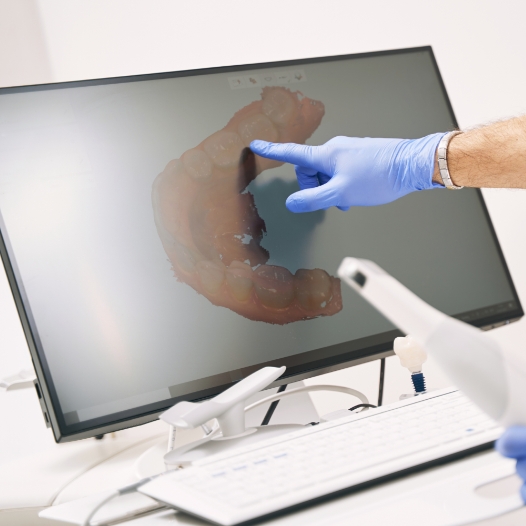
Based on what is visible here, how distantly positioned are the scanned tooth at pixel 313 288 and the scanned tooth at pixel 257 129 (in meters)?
0.22

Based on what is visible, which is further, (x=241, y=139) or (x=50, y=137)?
(x=241, y=139)

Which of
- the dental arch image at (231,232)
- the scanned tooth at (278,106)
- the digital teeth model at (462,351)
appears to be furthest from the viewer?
the scanned tooth at (278,106)

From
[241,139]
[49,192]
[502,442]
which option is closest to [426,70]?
[241,139]

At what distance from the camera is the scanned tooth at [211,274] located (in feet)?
2.68

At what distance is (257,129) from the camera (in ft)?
2.98

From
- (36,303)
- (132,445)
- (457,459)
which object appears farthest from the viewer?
(132,445)

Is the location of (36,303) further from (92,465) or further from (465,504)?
(465,504)

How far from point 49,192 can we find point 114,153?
105 millimetres

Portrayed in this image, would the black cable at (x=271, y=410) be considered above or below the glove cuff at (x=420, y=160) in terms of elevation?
below

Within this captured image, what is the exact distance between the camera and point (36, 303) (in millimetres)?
721

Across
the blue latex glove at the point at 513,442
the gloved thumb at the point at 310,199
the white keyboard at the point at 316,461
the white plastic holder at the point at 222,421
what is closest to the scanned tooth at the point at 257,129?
the gloved thumb at the point at 310,199

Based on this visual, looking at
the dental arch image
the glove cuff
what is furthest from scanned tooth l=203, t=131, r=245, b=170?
the glove cuff

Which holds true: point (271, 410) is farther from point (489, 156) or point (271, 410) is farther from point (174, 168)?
point (489, 156)

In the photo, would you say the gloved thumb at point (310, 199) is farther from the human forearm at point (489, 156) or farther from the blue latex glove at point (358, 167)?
the human forearm at point (489, 156)
